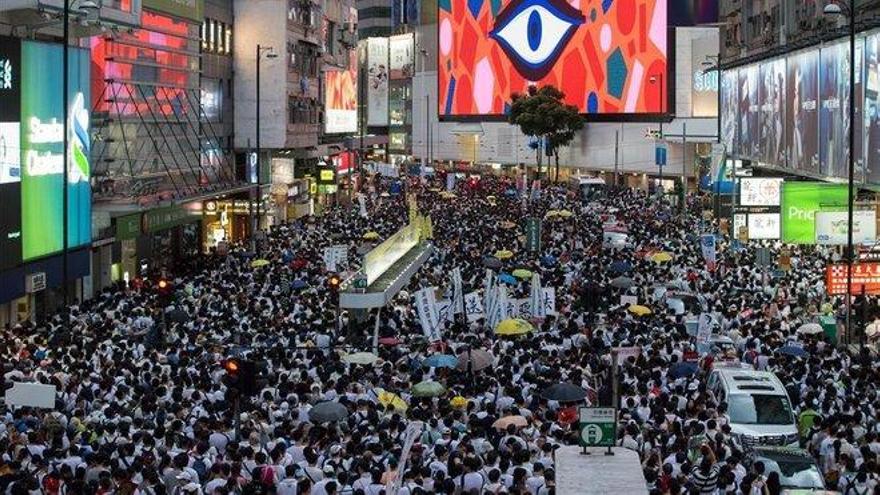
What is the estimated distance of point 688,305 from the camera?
105 feet

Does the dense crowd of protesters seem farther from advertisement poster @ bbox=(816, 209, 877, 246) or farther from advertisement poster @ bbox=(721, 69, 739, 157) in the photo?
advertisement poster @ bbox=(721, 69, 739, 157)

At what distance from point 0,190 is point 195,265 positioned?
1215cm

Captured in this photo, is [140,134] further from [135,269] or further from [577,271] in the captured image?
[577,271]

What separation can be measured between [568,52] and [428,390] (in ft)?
228

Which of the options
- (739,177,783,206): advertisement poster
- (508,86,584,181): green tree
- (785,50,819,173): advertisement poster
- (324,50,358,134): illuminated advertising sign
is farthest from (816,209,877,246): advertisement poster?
(508,86,584,181): green tree

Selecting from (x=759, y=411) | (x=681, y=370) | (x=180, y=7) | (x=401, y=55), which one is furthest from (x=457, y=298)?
(x=401, y=55)

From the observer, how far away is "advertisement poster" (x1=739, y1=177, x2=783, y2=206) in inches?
1608

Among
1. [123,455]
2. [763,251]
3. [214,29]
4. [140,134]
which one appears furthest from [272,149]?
[123,455]

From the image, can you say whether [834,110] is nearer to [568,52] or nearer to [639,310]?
[639,310]

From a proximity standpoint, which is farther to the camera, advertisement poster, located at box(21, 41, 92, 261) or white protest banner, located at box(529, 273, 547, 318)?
advertisement poster, located at box(21, 41, 92, 261)

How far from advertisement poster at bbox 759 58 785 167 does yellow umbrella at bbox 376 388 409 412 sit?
3341 centimetres

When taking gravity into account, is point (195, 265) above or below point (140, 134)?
below

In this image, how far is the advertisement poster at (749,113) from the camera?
58.5m

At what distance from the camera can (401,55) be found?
444 feet
